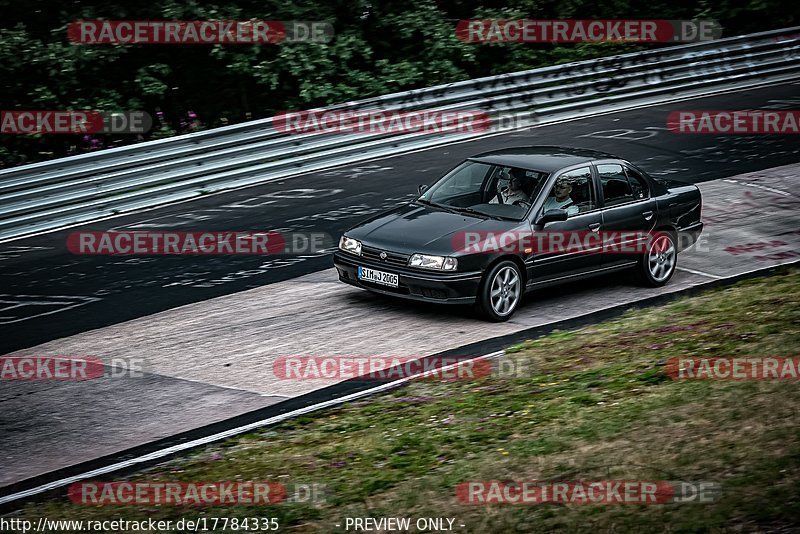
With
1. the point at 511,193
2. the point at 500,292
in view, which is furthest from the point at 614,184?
the point at 500,292

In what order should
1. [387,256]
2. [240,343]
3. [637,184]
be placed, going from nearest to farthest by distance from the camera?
[240,343], [387,256], [637,184]

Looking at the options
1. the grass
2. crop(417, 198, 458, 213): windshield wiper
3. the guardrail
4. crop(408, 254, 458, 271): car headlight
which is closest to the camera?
the grass

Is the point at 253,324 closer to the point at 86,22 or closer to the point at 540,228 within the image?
the point at 540,228

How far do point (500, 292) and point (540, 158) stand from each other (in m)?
1.81

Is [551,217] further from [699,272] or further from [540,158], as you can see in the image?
[699,272]

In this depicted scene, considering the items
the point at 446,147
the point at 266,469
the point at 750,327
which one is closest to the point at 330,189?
the point at 446,147

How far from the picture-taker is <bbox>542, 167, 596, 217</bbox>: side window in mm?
10945

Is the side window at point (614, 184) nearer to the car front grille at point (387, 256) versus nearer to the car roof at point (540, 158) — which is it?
the car roof at point (540, 158)

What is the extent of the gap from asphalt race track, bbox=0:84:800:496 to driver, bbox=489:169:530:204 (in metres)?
1.29

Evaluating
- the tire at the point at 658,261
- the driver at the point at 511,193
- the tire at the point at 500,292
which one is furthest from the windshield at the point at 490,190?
the tire at the point at 658,261

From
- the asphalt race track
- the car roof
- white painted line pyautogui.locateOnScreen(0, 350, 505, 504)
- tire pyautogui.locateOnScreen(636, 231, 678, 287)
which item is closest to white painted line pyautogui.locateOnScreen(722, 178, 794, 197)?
the asphalt race track

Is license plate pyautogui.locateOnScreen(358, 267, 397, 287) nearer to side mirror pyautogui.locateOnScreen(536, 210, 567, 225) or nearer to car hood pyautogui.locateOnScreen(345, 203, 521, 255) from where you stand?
car hood pyautogui.locateOnScreen(345, 203, 521, 255)

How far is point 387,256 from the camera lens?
34.1 feet

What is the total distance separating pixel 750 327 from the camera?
901cm
